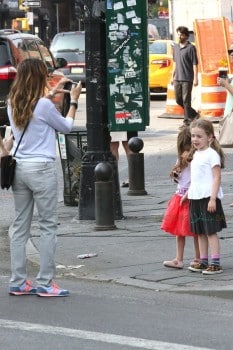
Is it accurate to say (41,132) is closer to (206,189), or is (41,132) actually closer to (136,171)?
(206,189)

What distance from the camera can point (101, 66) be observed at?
37.9 feet

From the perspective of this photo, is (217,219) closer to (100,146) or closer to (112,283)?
(112,283)

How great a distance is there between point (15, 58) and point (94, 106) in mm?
10153

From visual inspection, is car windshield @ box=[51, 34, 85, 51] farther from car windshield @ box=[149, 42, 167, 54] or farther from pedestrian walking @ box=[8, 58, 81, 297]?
pedestrian walking @ box=[8, 58, 81, 297]

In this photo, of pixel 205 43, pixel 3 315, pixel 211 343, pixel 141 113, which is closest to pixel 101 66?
pixel 141 113

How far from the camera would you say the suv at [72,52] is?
36000mm

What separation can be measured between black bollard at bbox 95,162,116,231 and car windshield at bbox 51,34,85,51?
26.4 m

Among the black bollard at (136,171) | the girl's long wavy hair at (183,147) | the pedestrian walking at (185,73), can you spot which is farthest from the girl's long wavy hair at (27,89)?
the pedestrian walking at (185,73)

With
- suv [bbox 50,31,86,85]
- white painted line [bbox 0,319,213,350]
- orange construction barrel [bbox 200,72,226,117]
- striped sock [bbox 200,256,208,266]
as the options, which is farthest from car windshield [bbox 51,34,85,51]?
white painted line [bbox 0,319,213,350]

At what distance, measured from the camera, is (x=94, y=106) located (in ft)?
37.9

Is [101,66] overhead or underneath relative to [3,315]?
overhead

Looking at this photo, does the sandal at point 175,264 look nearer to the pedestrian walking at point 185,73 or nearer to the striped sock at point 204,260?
the striped sock at point 204,260

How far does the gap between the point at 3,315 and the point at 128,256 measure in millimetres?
2359

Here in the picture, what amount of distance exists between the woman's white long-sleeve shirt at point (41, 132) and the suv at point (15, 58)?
11.3 m
